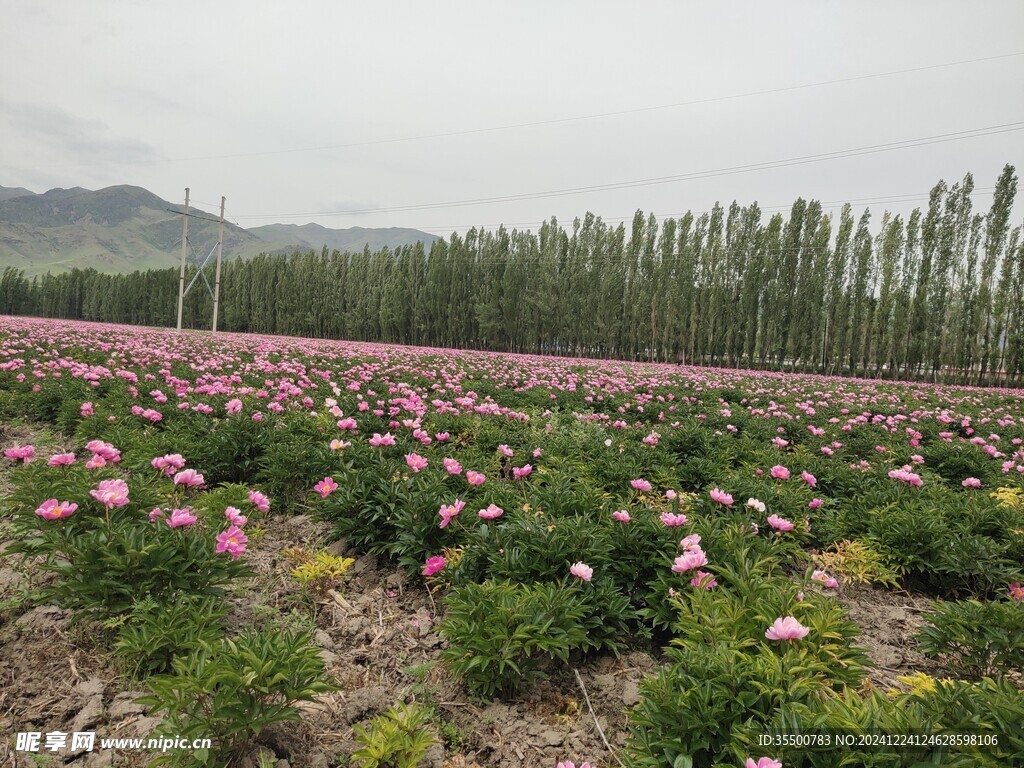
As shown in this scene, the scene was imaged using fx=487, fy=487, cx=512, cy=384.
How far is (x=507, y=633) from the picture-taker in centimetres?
230

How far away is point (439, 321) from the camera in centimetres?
4709

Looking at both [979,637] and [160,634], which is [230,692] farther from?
[979,637]

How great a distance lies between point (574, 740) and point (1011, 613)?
2.17 m

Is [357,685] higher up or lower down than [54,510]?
lower down

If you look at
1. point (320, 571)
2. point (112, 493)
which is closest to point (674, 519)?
point (320, 571)

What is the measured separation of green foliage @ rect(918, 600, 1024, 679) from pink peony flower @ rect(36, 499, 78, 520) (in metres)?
4.37

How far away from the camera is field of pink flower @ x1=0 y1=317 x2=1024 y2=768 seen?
1.81 meters

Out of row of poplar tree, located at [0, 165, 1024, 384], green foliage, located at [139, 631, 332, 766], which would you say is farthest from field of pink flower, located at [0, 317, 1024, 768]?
row of poplar tree, located at [0, 165, 1024, 384]

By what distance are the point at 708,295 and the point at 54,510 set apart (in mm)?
40278

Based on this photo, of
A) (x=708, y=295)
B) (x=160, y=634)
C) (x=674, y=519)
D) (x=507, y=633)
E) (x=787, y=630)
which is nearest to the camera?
(x=787, y=630)

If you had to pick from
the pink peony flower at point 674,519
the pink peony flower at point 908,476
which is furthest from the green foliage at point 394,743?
the pink peony flower at point 908,476

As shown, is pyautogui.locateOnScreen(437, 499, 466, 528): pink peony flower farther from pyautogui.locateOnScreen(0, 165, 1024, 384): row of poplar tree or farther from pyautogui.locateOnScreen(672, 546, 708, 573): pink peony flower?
pyautogui.locateOnScreen(0, 165, 1024, 384): row of poplar tree

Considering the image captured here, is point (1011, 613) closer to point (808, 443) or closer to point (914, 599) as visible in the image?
point (914, 599)

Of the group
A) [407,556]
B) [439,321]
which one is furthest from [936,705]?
[439,321]
